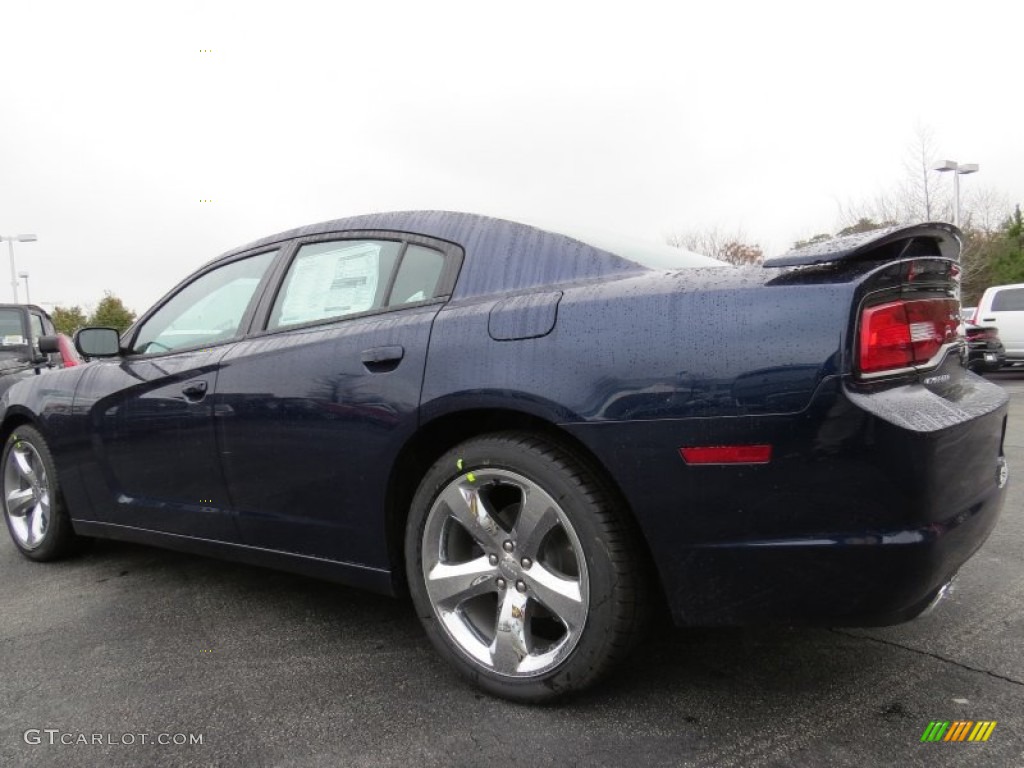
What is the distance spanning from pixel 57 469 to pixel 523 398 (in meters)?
2.82

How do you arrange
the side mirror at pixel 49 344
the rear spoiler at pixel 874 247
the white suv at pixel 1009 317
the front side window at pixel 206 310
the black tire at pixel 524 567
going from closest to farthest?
the rear spoiler at pixel 874 247, the black tire at pixel 524 567, the front side window at pixel 206 310, the side mirror at pixel 49 344, the white suv at pixel 1009 317

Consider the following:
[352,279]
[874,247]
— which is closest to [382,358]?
[352,279]

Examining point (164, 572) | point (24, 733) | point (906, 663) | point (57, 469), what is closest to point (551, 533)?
point (906, 663)

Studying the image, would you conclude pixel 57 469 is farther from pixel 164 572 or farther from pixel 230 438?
pixel 230 438

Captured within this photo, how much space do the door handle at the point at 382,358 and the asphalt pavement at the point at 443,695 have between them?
98cm

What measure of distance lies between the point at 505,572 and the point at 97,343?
7.87 ft

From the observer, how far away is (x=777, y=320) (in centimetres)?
179

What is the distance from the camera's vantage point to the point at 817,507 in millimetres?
1743

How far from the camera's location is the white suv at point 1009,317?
14328 mm

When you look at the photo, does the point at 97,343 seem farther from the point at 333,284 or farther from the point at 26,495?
the point at 333,284

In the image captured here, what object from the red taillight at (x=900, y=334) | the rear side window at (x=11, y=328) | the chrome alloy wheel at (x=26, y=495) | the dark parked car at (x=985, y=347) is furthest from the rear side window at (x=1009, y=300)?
the rear side window at (x=11, y=328)

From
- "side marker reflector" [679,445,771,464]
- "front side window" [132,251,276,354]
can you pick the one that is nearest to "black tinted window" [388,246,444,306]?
"front side window" [132,251,276,354]

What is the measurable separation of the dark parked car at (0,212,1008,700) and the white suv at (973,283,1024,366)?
1453 centimetres

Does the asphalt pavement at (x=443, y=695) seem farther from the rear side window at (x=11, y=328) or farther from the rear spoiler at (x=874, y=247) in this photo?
the rear side window at (x=11, y=328)
